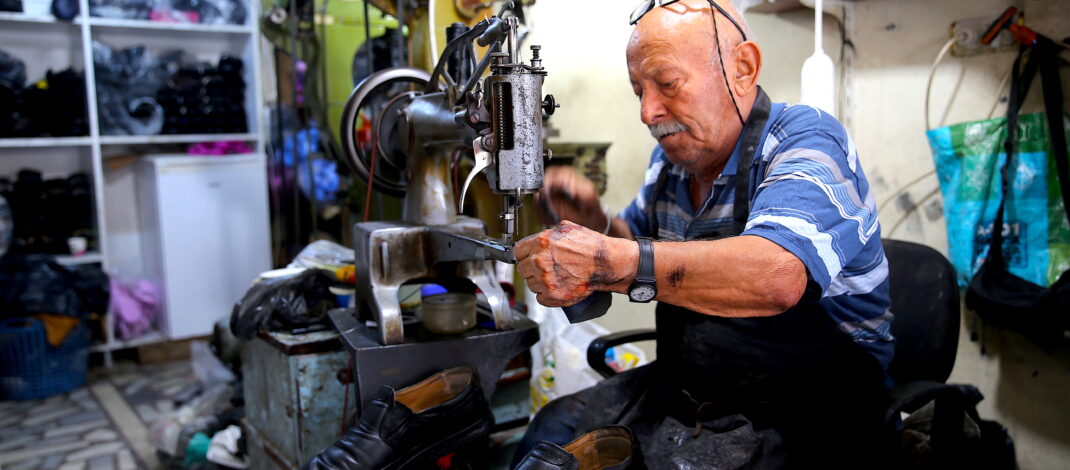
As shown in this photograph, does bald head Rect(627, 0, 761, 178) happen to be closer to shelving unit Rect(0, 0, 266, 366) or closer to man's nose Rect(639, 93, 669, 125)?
man's nose Rect(639, 93, 669, 125)

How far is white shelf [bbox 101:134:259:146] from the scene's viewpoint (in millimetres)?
4137

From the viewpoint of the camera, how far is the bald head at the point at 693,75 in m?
1.36

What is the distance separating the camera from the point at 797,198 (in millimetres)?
1126

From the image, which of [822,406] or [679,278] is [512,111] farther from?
[822,406]

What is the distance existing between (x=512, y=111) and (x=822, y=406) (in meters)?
0.79

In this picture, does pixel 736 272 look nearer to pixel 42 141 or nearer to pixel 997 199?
pixel 997 199

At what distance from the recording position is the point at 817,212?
3.67ft

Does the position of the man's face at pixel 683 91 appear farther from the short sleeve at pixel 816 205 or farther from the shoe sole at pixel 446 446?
the shoe sole at pixel 446 446

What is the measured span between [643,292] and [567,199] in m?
0.52

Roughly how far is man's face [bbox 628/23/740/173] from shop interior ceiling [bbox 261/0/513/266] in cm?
208

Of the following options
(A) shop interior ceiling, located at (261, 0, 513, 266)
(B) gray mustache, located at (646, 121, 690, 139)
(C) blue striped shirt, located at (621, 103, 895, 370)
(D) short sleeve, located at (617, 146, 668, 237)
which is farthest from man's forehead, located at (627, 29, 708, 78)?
(A) shop interior ceiling, located at (261, 0, 513, 266)

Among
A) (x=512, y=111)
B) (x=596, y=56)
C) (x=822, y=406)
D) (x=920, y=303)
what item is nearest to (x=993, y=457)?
(x=920, y=303)

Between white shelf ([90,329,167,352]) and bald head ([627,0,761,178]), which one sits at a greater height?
bald head ([627,0,761,178])

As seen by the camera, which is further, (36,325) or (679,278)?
(36,325)
